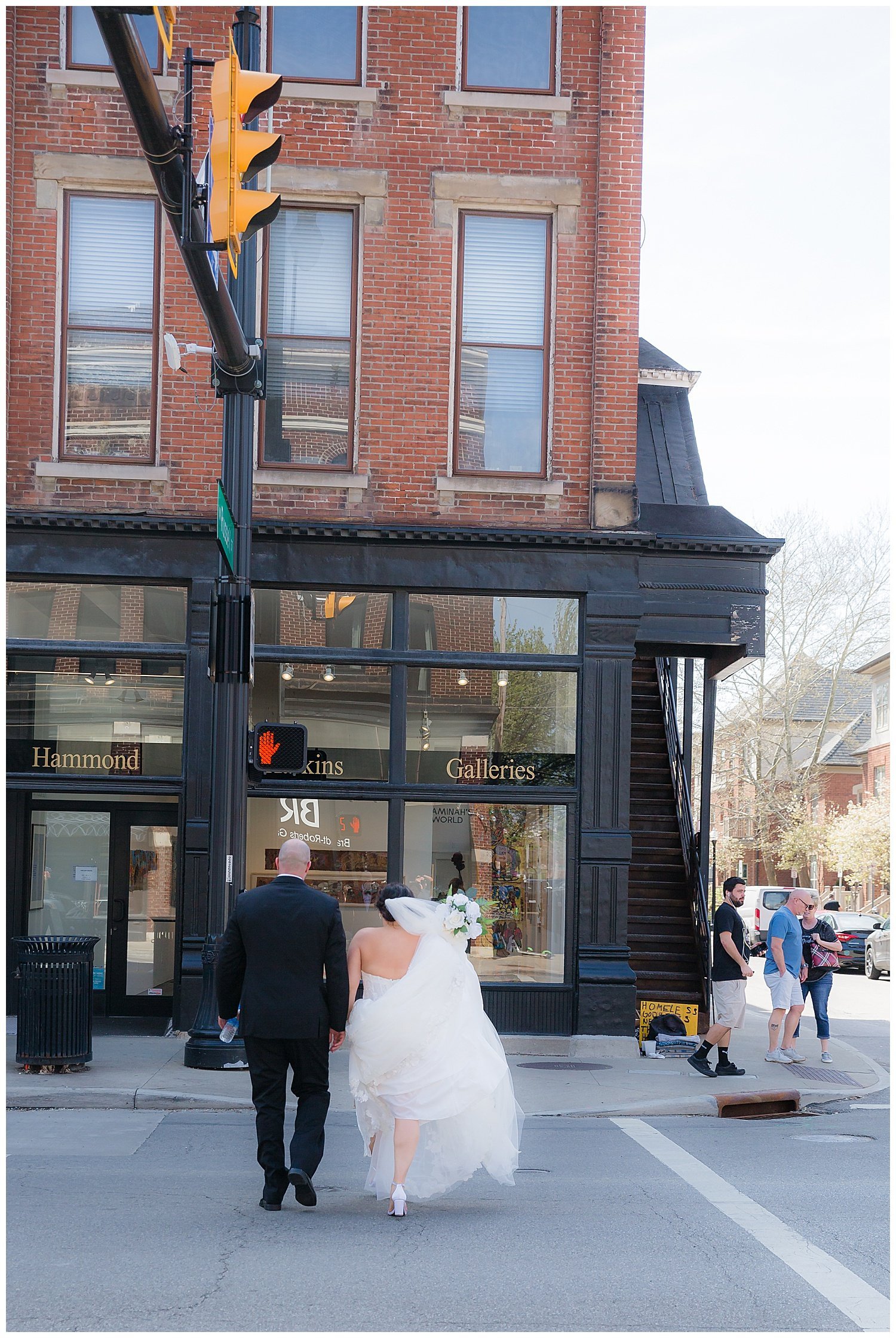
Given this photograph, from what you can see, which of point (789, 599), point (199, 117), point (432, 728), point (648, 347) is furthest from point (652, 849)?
point (789, 599)

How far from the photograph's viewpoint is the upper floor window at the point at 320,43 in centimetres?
1402

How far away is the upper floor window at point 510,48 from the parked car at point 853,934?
2178 centimetres

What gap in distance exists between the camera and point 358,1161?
840cm

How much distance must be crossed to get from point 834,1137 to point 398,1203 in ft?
13.9

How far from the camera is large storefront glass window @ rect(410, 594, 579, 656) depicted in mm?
13852

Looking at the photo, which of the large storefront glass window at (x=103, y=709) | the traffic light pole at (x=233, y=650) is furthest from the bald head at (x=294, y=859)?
the large storefront glass window at (x=103, y=709)

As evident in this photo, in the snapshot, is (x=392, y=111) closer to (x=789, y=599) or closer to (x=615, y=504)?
(x=615, y=504)

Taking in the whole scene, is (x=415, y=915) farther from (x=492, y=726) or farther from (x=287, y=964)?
(x=492, y=726)

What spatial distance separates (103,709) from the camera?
13695mm

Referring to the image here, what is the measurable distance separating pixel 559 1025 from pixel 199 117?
10.1 metres

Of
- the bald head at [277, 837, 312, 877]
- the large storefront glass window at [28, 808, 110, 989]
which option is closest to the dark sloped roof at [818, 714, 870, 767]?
the large storefront glass window at [28, 808, 110, 989]

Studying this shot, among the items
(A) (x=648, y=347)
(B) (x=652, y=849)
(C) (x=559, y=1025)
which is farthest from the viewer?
(A) (x=648, y=347)

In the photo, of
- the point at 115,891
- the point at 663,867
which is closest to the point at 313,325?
the point at 115,891

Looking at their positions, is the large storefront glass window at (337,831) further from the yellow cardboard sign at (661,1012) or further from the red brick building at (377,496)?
the yellow cardboard sign at (661,1012)
